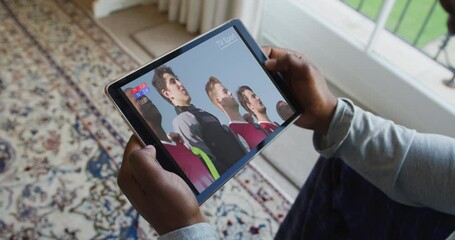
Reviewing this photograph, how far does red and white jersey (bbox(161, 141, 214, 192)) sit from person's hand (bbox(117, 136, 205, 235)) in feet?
0.07

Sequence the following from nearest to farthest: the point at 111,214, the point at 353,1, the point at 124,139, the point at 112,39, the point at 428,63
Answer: the point at 111,214 < the point at 124,139 < the point at 428,63 < the point at 112,39 < the point at 353,1

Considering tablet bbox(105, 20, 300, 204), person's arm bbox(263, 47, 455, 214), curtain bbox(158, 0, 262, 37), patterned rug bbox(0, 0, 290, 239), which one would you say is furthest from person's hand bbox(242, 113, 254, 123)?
curtain bbox(158, 0, 262, 37)

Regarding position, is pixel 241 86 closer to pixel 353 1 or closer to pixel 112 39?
pixel 112 39

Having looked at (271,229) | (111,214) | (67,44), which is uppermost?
(67,44)

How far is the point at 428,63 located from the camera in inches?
57.5

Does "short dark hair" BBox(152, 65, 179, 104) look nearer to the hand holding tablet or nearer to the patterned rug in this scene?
the hand holding tablet

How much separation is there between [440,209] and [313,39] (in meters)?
1.12

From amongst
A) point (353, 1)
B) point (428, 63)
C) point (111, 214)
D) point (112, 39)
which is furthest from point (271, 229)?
point (353, 1)

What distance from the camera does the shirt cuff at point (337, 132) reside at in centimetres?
61

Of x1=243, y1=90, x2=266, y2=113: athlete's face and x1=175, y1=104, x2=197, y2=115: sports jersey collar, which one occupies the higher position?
x1=243, y1=90, x2=266, y2=113: athlete's face

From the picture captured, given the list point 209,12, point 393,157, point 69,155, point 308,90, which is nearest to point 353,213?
point 393,157

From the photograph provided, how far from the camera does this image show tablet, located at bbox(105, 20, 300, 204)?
0.51 m

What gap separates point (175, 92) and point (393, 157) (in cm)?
36

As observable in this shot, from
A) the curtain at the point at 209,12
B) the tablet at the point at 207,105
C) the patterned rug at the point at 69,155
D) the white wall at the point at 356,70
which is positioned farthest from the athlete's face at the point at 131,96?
the white wall at the point at 356,70
